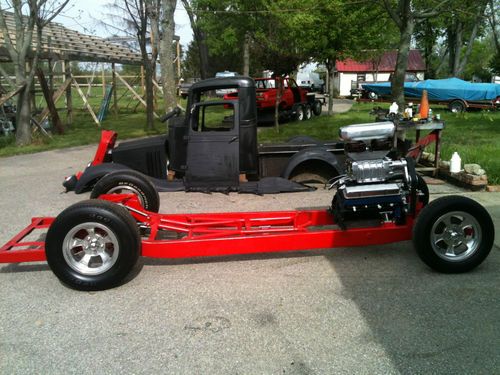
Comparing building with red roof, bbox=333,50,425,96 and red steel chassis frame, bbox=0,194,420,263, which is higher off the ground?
building with red roof, bbox=333,50,425,96

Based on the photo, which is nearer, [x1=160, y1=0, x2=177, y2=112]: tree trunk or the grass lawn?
the grass lawn

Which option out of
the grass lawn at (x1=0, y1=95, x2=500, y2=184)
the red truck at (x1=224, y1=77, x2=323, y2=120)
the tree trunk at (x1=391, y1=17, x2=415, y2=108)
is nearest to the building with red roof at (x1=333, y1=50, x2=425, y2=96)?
the red truck at (x1=224, y1=77, x2=323, y2=120)

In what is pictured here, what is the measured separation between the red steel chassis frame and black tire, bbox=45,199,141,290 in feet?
0.73

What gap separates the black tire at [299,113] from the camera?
20.5m

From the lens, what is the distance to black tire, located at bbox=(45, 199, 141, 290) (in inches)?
166

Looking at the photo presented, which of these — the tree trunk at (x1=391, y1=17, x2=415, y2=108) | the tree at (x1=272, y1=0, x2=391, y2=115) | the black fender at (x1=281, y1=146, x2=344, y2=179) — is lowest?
the black fender at (x1=281, y1=146, x2=344, y2=179)

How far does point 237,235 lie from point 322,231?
0.84 meters

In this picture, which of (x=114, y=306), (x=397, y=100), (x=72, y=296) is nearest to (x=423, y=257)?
(x=114, y=306)

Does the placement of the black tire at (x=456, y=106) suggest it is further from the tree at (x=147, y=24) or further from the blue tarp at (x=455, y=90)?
the tree at (x=147, y=24)

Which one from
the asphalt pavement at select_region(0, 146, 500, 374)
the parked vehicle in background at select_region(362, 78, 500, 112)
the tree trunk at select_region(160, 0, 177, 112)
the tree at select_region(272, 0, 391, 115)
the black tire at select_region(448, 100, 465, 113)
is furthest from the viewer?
the black tire at select_region(448, 100, 465, 113)

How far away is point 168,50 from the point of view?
1494 cm

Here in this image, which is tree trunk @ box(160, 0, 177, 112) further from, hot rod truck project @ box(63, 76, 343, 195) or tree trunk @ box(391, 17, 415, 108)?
hot rod truck project @ box(63, 76, 343, 195)

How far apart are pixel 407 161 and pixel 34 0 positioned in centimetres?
1231

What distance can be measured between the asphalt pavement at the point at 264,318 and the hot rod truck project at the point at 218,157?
2638mm
